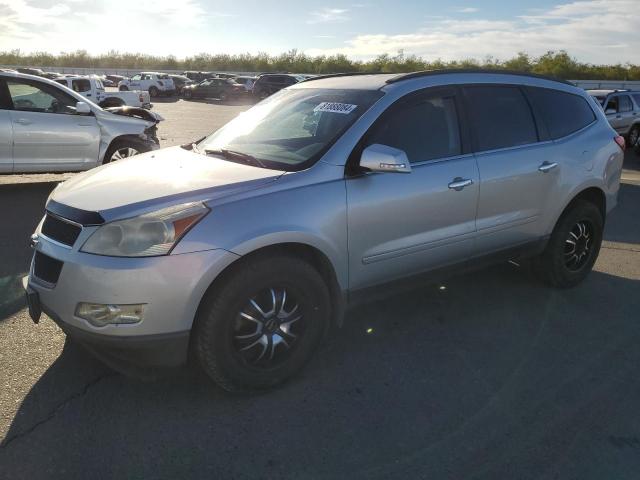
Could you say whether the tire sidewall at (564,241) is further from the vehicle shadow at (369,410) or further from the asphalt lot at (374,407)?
the vehicle shadow at (369,410)

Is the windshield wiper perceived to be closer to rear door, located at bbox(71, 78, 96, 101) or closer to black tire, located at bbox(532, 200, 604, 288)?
black tire, located at bbox(532, 200, 604, 288)

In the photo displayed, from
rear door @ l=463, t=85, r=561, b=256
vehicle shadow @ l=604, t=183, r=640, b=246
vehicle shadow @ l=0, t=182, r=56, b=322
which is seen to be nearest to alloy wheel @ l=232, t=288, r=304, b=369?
rear door @ l=463, t=85, r=561, b=256

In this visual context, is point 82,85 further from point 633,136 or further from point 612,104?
point 633,136

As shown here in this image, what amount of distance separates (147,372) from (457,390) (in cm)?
172

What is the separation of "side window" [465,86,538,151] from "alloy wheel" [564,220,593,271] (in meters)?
0.97

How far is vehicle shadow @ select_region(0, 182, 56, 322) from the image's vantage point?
4.31m

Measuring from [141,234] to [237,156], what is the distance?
3.45ft

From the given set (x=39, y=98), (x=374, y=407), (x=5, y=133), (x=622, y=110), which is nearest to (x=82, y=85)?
(x=39, y=98)

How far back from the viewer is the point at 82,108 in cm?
827

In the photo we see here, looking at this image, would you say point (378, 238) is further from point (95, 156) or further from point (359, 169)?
point (95, 156)

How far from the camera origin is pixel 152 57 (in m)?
87.4

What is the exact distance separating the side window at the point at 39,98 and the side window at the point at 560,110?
6648 mm

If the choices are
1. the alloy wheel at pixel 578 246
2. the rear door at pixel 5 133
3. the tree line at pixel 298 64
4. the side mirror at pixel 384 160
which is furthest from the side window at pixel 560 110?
the tree line at pixel 298 64

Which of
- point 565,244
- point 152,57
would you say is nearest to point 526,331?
point 565,244
